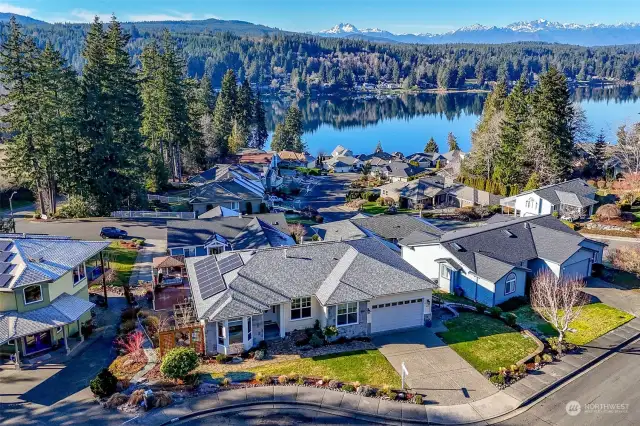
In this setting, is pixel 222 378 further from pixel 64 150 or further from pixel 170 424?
pixel 64 150

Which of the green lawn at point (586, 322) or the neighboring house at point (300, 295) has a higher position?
the neighboring house at point (300, 295)

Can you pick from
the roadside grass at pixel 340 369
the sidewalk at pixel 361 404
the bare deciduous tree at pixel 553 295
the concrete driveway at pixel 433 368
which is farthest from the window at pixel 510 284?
the roadside grass at pixel 340 369

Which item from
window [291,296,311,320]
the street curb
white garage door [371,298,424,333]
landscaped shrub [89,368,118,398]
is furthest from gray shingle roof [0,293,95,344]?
white garage door [371,298,424,333]

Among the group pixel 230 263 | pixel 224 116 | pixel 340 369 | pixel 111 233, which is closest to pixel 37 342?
pixel 230 263

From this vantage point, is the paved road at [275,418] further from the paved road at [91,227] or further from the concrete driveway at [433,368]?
the paved road at [91,227]

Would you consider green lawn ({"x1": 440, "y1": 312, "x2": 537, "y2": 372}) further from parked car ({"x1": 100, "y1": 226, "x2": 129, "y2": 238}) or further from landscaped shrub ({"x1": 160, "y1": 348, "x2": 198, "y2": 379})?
parked car ({"x1": 100, "y1": 226, "x2": 129, "y2": 238})

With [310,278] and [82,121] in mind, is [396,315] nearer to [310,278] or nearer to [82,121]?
[310,278]
